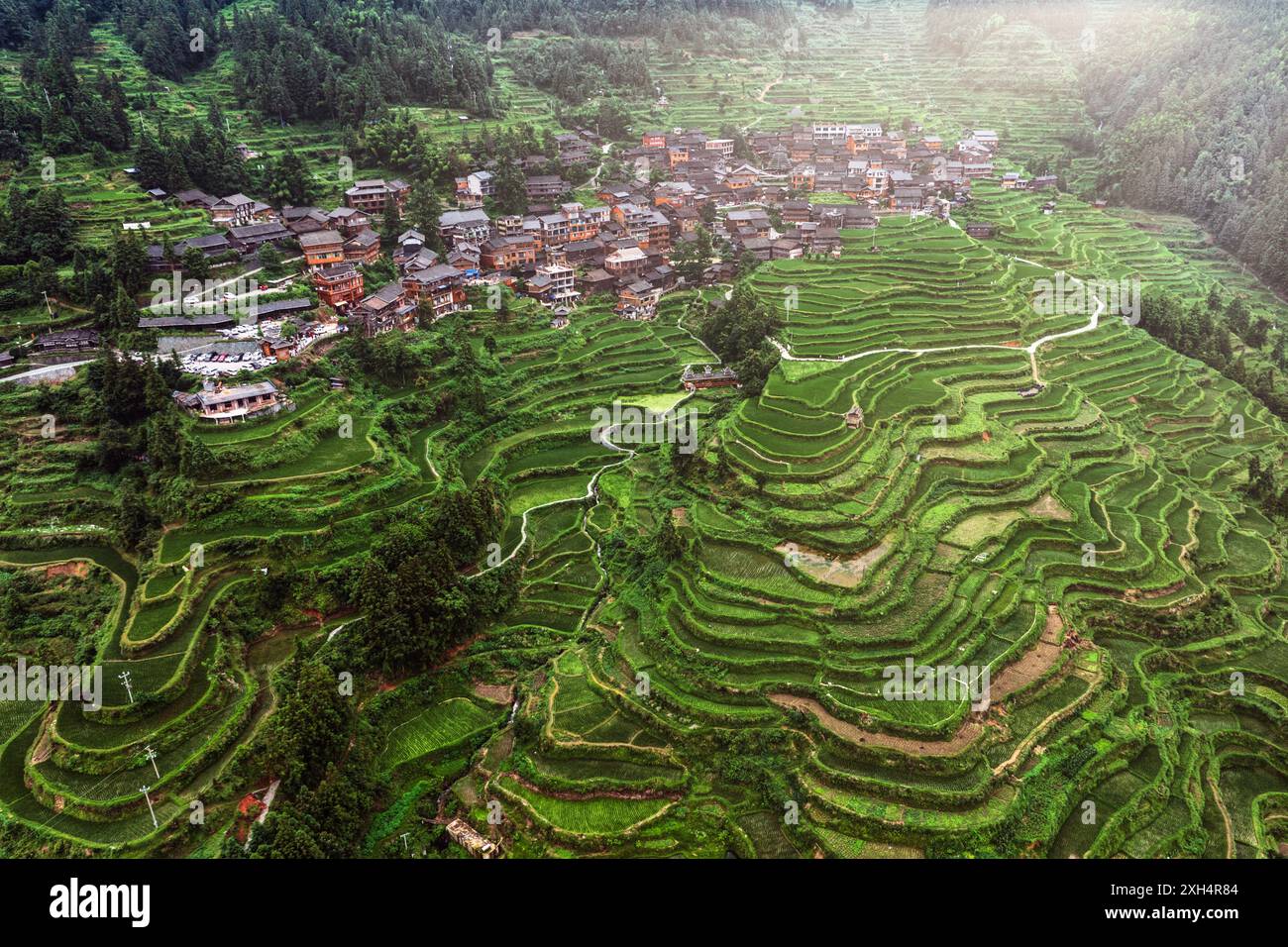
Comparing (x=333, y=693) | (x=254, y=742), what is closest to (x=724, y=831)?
(x=333, y=693)

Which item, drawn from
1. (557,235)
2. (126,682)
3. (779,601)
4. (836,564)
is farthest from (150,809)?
(557,235)

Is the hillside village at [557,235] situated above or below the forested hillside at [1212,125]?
below

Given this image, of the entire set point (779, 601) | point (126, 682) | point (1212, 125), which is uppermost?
point (1212, 125)

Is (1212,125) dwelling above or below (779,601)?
above

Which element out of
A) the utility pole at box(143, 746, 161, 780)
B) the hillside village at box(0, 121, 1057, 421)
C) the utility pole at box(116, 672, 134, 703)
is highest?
the hillside village at box(0, 121, 1057, 421)

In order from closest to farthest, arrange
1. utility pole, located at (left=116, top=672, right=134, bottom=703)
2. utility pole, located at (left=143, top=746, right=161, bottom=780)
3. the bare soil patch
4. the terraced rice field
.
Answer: utility pole, located at (left=143, top=746, right=161, bottom=780) → the terraced rice field → utility pole, located at (left=116, top=672, right=134, bottom=703) → the bare soil patch

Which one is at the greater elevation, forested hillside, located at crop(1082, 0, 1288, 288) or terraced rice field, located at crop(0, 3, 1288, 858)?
forested hillside, located at crop(1082, 0, 1288, 288)

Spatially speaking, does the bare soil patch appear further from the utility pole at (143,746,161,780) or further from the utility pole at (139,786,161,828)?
the utility pole at (139,786,161,828)

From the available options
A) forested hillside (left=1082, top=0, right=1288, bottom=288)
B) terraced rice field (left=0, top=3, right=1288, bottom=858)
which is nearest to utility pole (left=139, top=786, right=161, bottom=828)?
terraced rice field (left=0, top=3, right=1288, bottom=858)

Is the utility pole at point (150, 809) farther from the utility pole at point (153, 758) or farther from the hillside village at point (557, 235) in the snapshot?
the hillside village at point (557, 235)

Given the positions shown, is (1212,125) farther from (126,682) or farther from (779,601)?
(126,682)

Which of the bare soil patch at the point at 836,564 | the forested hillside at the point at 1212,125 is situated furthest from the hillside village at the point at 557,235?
the bare soil patch at the point at 836,564
